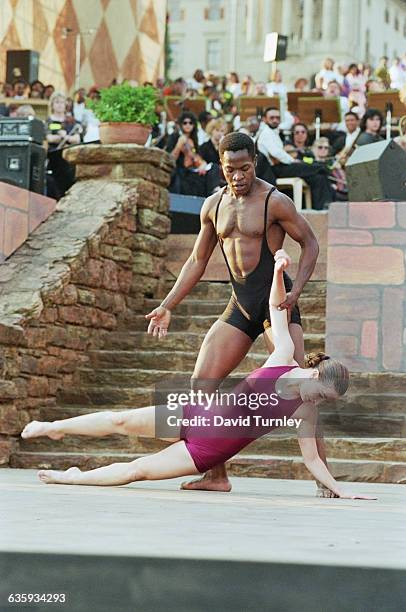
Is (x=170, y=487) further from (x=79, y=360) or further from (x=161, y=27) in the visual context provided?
(x=161, y=27)

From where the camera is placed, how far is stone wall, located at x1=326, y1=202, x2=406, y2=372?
10984 millimetres

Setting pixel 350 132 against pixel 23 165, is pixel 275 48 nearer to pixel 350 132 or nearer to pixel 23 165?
pixel 350 132

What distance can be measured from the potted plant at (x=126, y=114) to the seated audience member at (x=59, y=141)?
1.36 m

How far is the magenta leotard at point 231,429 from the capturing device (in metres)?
7.73

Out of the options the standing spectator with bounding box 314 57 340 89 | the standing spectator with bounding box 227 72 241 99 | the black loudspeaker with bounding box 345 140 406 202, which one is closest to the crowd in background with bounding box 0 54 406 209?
the black loudspeaker with bounding box 345 140 406 202

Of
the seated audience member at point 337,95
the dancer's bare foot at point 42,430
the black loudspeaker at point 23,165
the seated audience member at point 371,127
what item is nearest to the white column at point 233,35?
the seated audience member at point 337,95

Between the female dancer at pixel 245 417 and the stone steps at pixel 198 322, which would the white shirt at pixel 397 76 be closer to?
the stone steps at pixel 198 322

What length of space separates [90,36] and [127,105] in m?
14.2

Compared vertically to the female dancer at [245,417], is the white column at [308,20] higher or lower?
higher

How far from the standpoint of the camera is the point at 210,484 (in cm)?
827

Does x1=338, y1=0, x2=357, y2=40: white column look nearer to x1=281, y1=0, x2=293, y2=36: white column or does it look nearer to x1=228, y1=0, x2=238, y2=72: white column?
x1=281, y1=0, x2=293, y2=36: white column

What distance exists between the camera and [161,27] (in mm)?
28953

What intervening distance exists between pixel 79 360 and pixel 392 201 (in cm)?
263

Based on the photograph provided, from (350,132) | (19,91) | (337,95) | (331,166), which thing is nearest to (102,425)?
(331,166)
